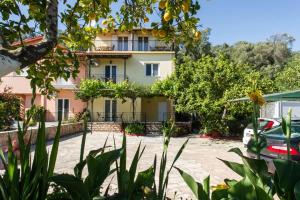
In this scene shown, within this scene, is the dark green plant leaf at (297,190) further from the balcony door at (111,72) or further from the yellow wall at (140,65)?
the balcony door at (111,72)

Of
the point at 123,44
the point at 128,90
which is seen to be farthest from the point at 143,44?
the point at 128,90

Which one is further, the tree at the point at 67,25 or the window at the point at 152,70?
the window at the point at 152,70

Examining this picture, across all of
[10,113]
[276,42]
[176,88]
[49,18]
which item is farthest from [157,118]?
[49,18]

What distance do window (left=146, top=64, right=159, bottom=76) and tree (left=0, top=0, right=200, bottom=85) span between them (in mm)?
27398

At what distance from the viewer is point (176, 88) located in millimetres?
23812

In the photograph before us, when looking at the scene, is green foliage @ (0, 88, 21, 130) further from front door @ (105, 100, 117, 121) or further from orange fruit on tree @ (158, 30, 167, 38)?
front door @ (105, 100, 117, 121)

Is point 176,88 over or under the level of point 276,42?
under

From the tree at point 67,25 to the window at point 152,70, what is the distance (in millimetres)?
27398

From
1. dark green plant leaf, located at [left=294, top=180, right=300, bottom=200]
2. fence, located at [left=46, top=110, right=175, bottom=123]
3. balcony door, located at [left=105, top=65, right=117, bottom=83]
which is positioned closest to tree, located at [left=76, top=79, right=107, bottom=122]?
fence, located at [left=46, top=110, right=175, bottom=123]

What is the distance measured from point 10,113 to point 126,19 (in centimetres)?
1281

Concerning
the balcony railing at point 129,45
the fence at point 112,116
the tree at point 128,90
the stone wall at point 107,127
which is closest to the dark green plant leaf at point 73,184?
the tree at point 128,90

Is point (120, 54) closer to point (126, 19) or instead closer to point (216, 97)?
point (216, 97)

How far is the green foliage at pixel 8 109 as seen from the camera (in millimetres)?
15172

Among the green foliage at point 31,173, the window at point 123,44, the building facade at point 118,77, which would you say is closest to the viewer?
the green foliage at point 31,173
